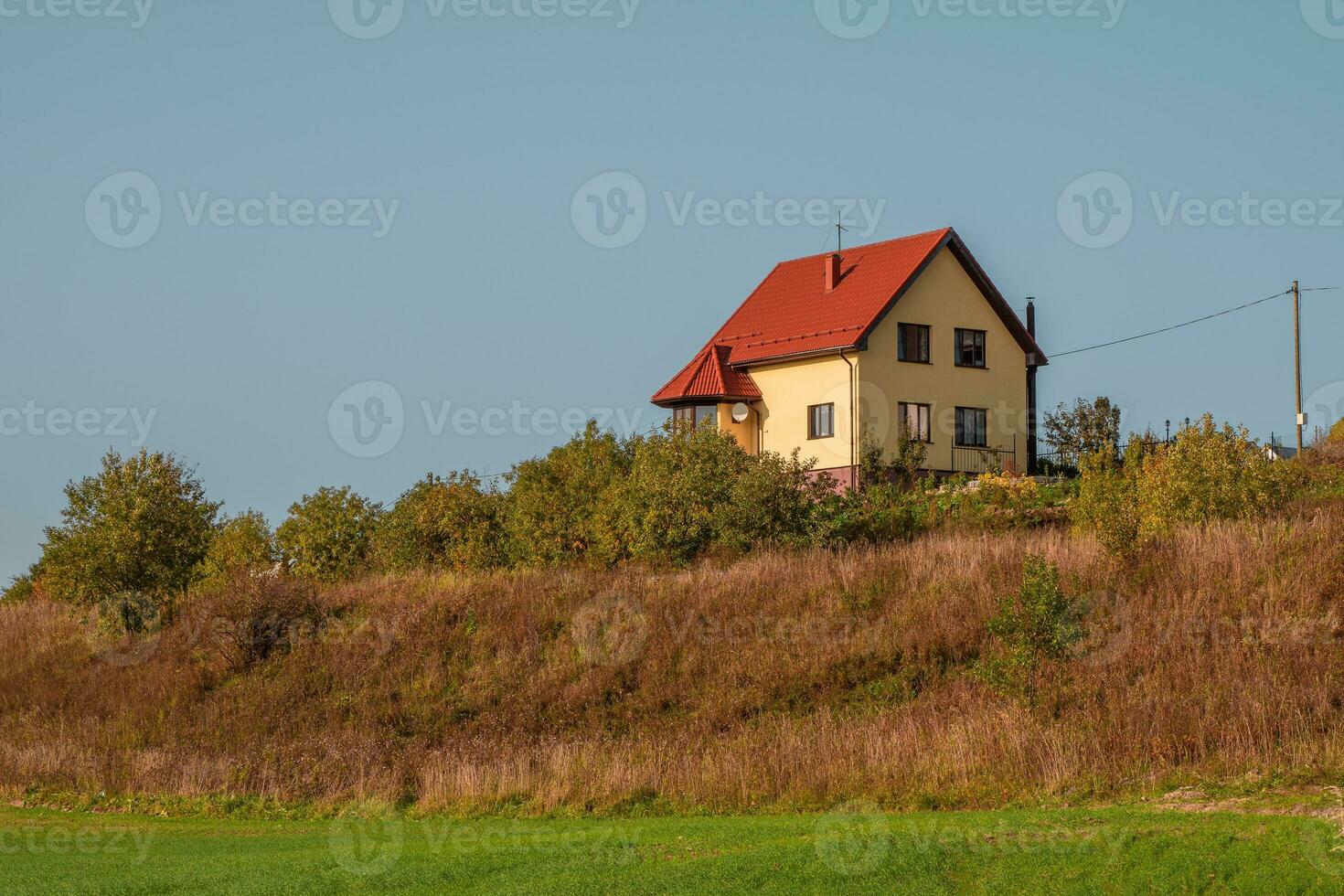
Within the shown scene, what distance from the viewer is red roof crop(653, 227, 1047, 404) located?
4622 centimetres

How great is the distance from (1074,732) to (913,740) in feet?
7.81

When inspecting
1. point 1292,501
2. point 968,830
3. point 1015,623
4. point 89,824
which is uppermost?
point 1292,501

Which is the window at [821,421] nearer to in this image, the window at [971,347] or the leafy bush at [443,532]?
the window at [971,347]

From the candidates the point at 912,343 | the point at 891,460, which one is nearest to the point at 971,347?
the point at 912,343

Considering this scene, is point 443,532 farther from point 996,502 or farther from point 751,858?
point 751,858

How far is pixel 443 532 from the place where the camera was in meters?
41.9

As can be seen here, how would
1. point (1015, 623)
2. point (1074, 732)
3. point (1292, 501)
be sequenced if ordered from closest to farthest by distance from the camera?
1. point (1074, 732)
2. point (1015, 623)
3. point (1292, 501)

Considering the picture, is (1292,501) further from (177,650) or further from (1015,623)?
(177,650)

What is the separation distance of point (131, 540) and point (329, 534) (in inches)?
241

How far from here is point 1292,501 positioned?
106ft

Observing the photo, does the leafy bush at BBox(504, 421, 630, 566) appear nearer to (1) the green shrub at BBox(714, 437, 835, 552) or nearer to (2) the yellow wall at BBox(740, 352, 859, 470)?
(1) the green shrub at BBox(714, 437, 835, 552)

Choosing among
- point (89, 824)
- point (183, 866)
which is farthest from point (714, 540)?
point (183, 866)

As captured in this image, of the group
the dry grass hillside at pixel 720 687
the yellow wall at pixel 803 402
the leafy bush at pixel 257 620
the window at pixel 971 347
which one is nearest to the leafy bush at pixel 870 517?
the dry grass hillside at pixel 720 687

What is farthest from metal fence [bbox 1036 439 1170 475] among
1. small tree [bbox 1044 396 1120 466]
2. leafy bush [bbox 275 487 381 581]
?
leafy bush [bbox 275 487 381 581]
